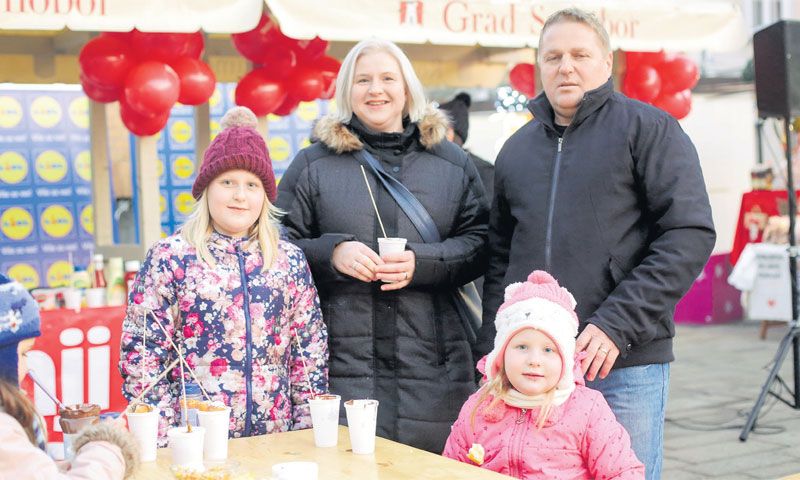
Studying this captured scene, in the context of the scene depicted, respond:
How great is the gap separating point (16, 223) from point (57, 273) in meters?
0.55

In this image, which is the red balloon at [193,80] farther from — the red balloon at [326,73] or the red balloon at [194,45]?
the red balloon at [326,73]

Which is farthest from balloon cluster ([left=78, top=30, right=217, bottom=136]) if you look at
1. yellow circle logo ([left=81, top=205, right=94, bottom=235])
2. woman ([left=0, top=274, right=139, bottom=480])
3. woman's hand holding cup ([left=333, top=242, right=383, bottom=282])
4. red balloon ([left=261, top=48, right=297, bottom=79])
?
woman ([left=0, top=274, right=139, bottom=480])

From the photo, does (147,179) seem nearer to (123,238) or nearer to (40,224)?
(123,238)

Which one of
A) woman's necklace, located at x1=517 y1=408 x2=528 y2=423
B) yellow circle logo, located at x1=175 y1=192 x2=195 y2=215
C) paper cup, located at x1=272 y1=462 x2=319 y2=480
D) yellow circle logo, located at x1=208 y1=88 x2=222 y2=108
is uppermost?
yellow circle logo, located at x1=208 y1=88 x2=222 y2=108

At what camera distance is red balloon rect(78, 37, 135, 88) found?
17.4 ft

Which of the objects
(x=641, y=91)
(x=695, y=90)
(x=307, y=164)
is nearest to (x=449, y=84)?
(x=641, y=91)

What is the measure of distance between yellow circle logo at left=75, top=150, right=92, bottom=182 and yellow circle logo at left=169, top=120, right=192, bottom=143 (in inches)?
30.5

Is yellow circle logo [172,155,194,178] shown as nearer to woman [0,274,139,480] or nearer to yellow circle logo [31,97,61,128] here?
yellow circle logo [31,97,61,128]

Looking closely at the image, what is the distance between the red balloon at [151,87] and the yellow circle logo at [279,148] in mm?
3554

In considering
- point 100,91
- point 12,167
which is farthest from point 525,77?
point 12,167

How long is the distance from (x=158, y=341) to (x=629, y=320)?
55.1 inches

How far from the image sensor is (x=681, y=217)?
8.96 feet

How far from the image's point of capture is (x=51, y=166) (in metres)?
8.11

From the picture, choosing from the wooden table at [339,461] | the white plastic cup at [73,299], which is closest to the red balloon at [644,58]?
the white plastic cup at [73,299]
